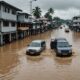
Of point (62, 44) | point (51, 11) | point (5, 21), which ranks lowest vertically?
point (62, 44)

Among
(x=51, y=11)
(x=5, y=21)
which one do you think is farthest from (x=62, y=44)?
(x=51, y=11)

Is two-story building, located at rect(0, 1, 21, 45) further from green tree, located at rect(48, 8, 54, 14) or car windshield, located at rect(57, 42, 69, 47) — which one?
green tree, located at rect(48, 8, 54, 14)

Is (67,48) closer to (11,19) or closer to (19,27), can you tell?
(11,19)

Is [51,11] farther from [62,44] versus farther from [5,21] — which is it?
[62,44]

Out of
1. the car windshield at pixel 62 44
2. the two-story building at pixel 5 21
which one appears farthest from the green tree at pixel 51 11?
the car windshield at pixel 62 44

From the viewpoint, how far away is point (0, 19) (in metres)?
38.7

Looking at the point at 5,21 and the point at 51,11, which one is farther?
the point at 51,11

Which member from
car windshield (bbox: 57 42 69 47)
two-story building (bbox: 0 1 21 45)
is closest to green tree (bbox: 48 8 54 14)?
two-story building (bbox: 0 1 21 45)

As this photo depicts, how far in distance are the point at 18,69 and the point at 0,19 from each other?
2023 cm

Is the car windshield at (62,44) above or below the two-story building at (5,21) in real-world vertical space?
below

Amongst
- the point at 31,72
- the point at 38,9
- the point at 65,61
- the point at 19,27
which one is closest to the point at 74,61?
the point at 65,61

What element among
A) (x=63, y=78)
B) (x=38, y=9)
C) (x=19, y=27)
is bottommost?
(x=63, y=78)

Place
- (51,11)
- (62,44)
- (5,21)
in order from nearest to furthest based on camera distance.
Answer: (62,44)
(5,21)
(51,11)

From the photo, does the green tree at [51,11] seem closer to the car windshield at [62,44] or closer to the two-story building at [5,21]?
the two-story building at [5,21]
